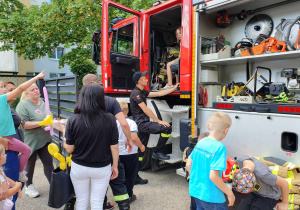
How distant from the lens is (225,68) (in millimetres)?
4234

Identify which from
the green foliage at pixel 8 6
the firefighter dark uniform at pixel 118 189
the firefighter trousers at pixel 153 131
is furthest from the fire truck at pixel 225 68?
the green foliage at pixel 8 6

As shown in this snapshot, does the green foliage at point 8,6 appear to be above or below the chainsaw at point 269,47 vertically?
above

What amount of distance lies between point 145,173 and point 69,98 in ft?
6.31

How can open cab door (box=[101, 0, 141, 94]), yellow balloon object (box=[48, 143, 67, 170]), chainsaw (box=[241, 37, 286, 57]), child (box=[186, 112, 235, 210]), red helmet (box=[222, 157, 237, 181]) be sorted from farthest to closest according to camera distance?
open cab door (box=[101, 0, 141, 94]) → chainsaw (box=[241, 37, 286, 57]) → yellow balloon object (box=[48, 143, 67, 170]) → red helmet (box=[222, 157, 237, 181]) → child (box=[186, 112, 235, 210])

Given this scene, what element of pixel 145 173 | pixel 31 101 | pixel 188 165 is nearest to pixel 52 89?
pixel 31 101

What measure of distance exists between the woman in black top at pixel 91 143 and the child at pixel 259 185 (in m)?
1.11

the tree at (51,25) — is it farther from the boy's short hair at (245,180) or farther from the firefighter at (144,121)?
the boy's short hair at (245,180)

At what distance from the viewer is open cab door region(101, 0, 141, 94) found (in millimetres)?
4266

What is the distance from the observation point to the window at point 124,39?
4.64m

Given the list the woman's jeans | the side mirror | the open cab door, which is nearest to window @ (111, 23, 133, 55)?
the open cab door

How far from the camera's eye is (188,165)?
6.77 feet

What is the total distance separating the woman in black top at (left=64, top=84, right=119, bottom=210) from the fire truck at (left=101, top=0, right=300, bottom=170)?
5.64 feet

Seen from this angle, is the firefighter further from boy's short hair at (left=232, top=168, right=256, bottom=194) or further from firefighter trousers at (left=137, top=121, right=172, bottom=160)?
boy's short hair at (left=232, top=168, right=256, bottom=194)

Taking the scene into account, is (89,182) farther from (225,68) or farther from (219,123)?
(225,68)
